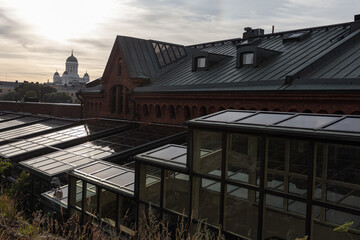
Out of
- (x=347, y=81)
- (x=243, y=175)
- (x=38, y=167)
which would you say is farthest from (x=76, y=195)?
(x=347, y=81)

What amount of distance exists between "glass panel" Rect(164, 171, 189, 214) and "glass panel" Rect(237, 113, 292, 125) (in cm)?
235

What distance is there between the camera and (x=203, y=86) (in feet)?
54.4

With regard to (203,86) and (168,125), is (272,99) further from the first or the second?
(168,125)

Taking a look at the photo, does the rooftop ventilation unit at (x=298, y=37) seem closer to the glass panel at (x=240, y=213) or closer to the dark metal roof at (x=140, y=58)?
the dark metal roof at (x=140, y=58)

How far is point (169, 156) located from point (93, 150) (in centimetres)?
788

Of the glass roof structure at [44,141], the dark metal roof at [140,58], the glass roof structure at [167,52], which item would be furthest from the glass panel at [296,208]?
the glass roof structure at [167,52]

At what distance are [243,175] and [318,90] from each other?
555 centimetres

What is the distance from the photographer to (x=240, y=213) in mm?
7711

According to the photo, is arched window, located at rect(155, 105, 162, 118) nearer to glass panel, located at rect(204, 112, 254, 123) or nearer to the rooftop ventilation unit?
the rooftop ventilation unit

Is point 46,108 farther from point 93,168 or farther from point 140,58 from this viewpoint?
point 93,168

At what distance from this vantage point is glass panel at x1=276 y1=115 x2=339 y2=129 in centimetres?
653

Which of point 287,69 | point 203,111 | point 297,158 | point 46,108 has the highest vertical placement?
point 287,69

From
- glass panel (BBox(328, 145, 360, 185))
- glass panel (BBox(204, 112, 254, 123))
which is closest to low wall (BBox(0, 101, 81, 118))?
glass panel (BBox(204, 112, 254, 123))

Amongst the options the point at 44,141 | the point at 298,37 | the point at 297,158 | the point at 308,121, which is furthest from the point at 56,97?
the point at 308,121
